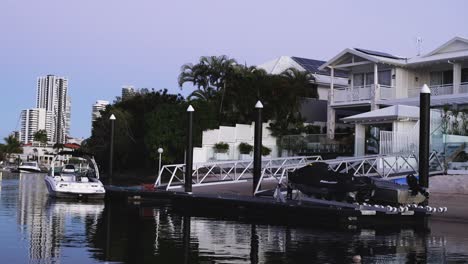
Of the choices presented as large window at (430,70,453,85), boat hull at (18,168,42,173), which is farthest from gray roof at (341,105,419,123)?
boat hull at (18,168,42,173)

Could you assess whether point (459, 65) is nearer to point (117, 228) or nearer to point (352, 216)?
point (352, 216)

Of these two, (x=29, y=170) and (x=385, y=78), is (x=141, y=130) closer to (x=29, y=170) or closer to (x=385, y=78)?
(x=385, y=78)

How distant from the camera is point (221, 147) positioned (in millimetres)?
49594

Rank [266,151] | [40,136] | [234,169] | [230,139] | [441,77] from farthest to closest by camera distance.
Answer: [40,136] < [230,139] < [266,151] < [441,77] < [234,169]

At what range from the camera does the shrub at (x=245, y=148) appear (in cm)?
4922

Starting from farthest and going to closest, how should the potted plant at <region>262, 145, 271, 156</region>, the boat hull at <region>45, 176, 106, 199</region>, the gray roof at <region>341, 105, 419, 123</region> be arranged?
the potted plant at <region>262, 145, 271, 156</region>
the gray roof at <region>341, 105, 419, 123</region>
the boat hull at <region>45, 176, 106, 199</region>

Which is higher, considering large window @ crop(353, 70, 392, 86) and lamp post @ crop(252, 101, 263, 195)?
large window @ crop(353, 70, 392, 86)

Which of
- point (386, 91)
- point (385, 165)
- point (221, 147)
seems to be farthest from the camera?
point (221, 147)

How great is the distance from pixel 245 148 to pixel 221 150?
1808 millimetres

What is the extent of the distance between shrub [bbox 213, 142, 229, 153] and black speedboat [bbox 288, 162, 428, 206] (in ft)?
80.3

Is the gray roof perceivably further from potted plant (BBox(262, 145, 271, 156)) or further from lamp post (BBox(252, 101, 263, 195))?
potted plant (BBox(262, 145, 271, 156))

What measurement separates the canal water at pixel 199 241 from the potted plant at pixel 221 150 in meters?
22.4

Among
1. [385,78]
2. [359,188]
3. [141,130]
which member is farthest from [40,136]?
[359,188]

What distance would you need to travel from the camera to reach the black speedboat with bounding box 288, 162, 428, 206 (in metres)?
24.0
